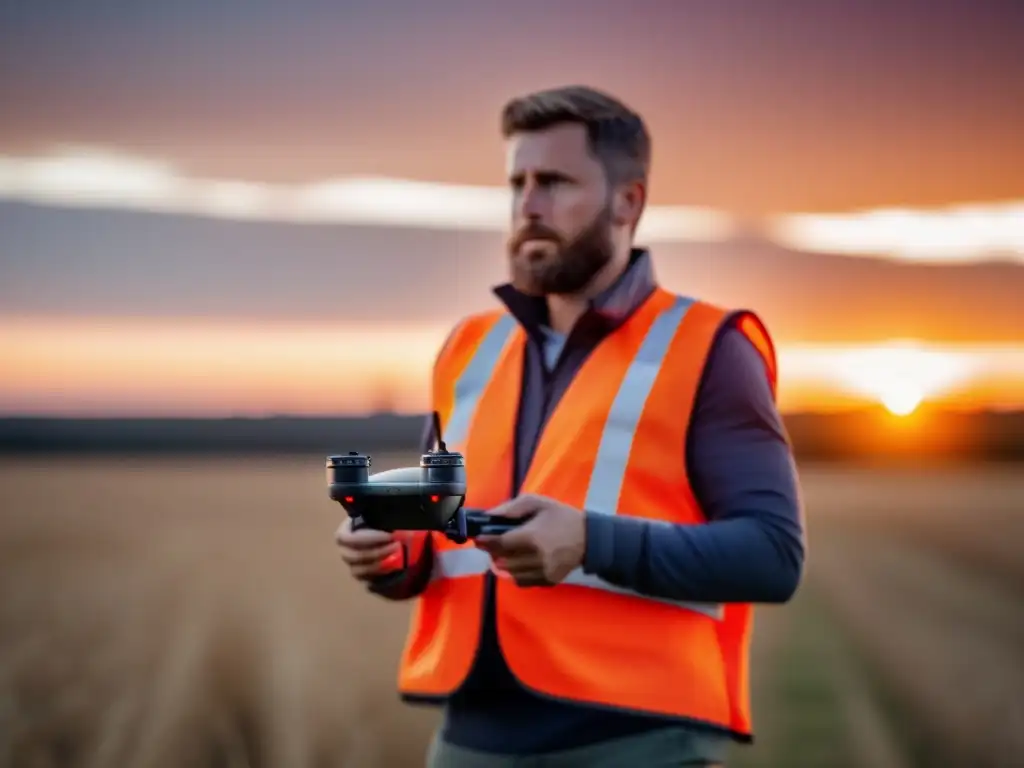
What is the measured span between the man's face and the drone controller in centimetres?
60

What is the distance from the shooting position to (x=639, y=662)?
8.53ft

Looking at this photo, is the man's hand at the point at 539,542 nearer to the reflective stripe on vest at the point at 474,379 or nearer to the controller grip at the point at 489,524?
the controller grip at the point at 489,524

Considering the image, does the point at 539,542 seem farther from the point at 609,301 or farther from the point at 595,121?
the point at 595,121

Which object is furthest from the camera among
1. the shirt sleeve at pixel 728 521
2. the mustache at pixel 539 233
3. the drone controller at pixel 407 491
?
the mustache at pixel 539 233

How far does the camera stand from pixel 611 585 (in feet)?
8.71

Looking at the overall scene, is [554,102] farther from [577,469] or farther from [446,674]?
[446,674]

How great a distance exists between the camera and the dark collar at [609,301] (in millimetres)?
2848

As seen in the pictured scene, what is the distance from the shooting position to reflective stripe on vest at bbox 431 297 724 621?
2666 mm

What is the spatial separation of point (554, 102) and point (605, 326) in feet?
1.46

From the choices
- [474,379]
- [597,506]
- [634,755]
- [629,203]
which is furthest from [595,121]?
[634,755]

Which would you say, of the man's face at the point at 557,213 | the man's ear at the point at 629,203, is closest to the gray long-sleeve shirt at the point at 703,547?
the man's face at the point at 557,213

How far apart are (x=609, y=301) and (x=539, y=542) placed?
642mm

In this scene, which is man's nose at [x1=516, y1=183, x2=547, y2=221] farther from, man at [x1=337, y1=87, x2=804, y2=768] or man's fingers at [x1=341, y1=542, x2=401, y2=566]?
man's fingers at [x1=341, y1=542, x2=401, y2=566]

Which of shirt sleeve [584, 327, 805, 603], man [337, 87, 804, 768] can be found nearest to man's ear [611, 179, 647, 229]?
man [337, 87, 804, 768]
